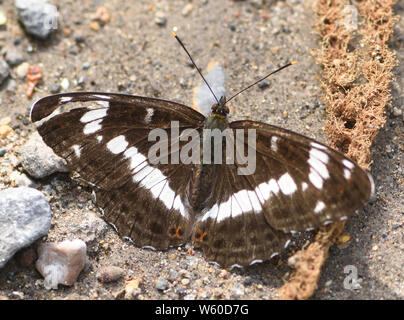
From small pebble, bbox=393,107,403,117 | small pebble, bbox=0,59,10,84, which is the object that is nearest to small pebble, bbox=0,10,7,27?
small pebble, bbox=0,59,10,84

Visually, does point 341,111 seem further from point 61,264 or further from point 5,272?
point 5,272

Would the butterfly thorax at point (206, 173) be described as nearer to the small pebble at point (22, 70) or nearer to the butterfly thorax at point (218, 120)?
the butterfly thorax at point (218, 120)

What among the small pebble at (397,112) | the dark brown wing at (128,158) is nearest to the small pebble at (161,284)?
the dark brown wing at (128,158)

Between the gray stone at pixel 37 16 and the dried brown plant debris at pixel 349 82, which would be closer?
the dried brown plant debris at pixel 349 82

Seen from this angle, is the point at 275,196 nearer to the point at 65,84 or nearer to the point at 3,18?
the point at 65,84

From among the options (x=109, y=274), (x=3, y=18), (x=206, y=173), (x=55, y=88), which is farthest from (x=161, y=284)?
(x=3, y=18)

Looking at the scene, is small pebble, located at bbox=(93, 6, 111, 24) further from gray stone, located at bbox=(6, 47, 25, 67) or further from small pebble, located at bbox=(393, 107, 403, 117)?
small pebble, located at bbox=(393, 107, 403, 117)
